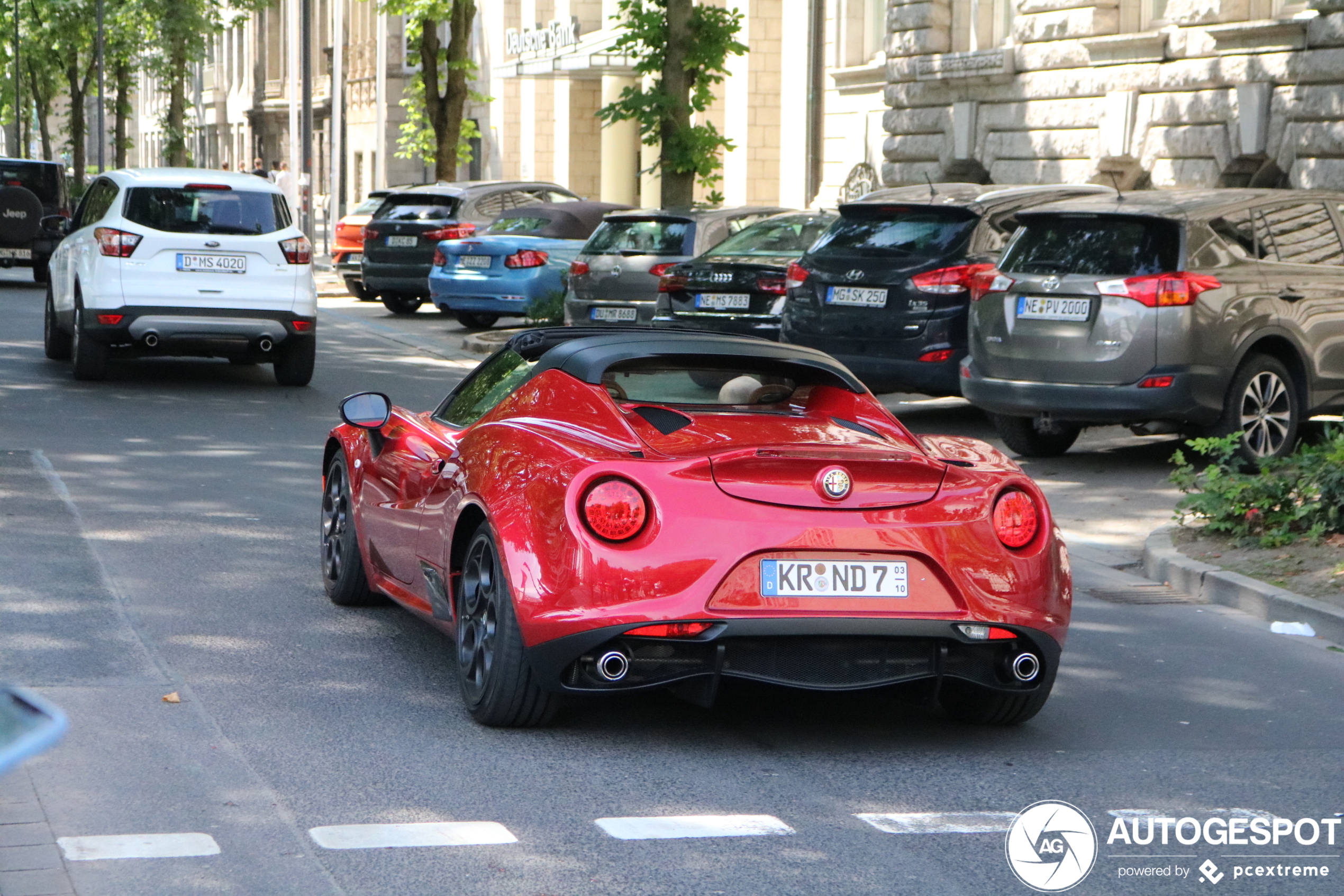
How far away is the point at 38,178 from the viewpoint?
30.0 meters

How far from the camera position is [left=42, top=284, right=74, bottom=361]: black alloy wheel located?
672 inches

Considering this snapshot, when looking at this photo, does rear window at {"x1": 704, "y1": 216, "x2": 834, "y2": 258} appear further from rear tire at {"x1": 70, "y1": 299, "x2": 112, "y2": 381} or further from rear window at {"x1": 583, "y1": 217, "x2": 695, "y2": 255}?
rear tire at {"x1": 70, "y1": 299, "x2": 112, "y2": 381}

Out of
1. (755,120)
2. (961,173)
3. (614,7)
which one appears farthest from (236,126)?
(961,173)

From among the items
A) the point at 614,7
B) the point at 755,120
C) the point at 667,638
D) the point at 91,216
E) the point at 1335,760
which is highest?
the point at 614,7

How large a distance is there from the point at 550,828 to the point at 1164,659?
324 centimetres

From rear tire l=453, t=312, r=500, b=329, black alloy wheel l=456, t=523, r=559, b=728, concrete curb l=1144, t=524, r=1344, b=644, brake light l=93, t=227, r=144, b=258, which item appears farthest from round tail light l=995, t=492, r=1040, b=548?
rear tire l=453, t=312, r=500, b=329

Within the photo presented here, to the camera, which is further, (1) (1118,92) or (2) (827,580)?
(1) (1118,92)

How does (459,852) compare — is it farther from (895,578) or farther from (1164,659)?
(1164,659)

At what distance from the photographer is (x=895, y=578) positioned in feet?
18.1

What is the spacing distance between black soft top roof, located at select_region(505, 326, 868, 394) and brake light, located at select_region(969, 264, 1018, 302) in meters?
5.53

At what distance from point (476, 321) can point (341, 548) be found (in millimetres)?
15967

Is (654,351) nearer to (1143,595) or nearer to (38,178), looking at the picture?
(1143,595)

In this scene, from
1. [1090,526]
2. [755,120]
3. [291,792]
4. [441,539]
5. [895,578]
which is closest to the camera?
[291,792]

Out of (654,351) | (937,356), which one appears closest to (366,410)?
(654,351)
